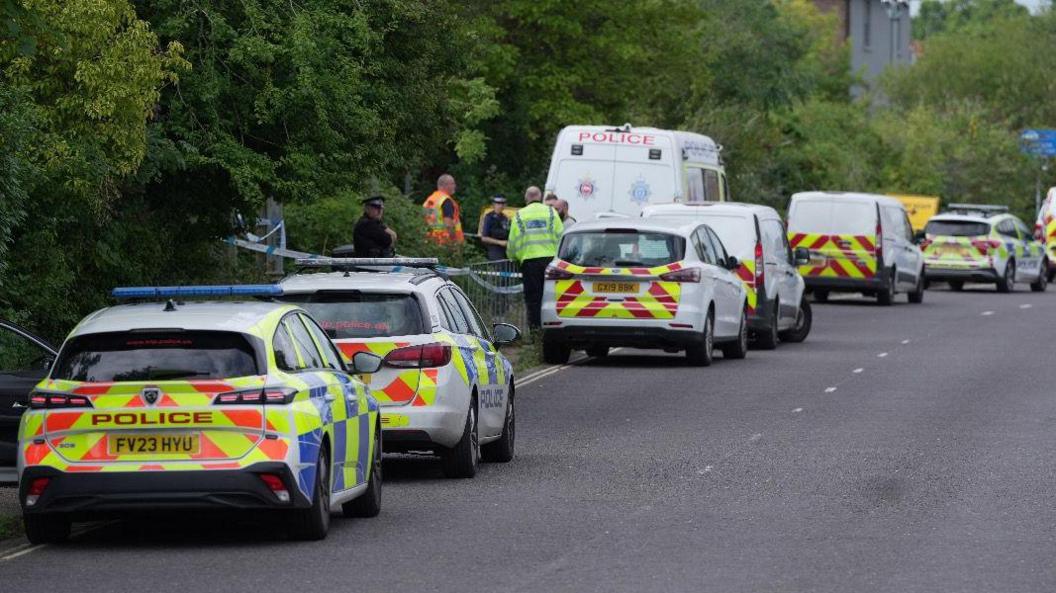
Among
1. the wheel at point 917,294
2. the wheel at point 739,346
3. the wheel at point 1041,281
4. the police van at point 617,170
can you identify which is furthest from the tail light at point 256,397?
the wheel at point 1041,281

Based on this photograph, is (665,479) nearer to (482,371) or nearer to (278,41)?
(482,371)

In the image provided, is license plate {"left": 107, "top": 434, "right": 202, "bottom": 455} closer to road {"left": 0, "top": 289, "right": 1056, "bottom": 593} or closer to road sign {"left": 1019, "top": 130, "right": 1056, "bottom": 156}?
road {"left": 0, "top": 289, "right": 1056, "bottom": 593}

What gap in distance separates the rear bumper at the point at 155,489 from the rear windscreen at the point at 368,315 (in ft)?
11.1

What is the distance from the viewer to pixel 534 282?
26859mm

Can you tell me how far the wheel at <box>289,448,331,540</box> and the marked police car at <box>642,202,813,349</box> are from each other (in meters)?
14.9

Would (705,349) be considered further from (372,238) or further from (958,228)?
(958,228)

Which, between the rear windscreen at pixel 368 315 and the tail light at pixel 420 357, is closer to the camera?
the tail light at pixel 420 357

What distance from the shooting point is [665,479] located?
14.8 m

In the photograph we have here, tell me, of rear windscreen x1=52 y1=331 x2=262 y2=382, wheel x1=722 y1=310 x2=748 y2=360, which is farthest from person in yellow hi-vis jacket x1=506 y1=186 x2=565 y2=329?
rear windscreen x1=52 y1=331 x2=262 y2=382

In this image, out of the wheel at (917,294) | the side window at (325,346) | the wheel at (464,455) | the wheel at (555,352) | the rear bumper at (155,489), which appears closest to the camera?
the rear bumper at (155,489)

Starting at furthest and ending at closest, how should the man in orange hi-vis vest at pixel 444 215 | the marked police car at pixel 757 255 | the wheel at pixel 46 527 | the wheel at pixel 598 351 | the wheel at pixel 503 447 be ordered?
the man in orange hi-vis vest at pixel 444 215 < the marked police car at pixel 757 255 < the wheel at pixel 598 351 < the wheel at pixel 503 447 < the wheel at pixel 46 527

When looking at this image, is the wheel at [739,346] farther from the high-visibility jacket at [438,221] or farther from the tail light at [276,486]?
the tail light at [276,486]

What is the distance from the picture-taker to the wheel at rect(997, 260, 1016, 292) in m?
45.5

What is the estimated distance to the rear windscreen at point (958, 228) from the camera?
44750 millimetres
